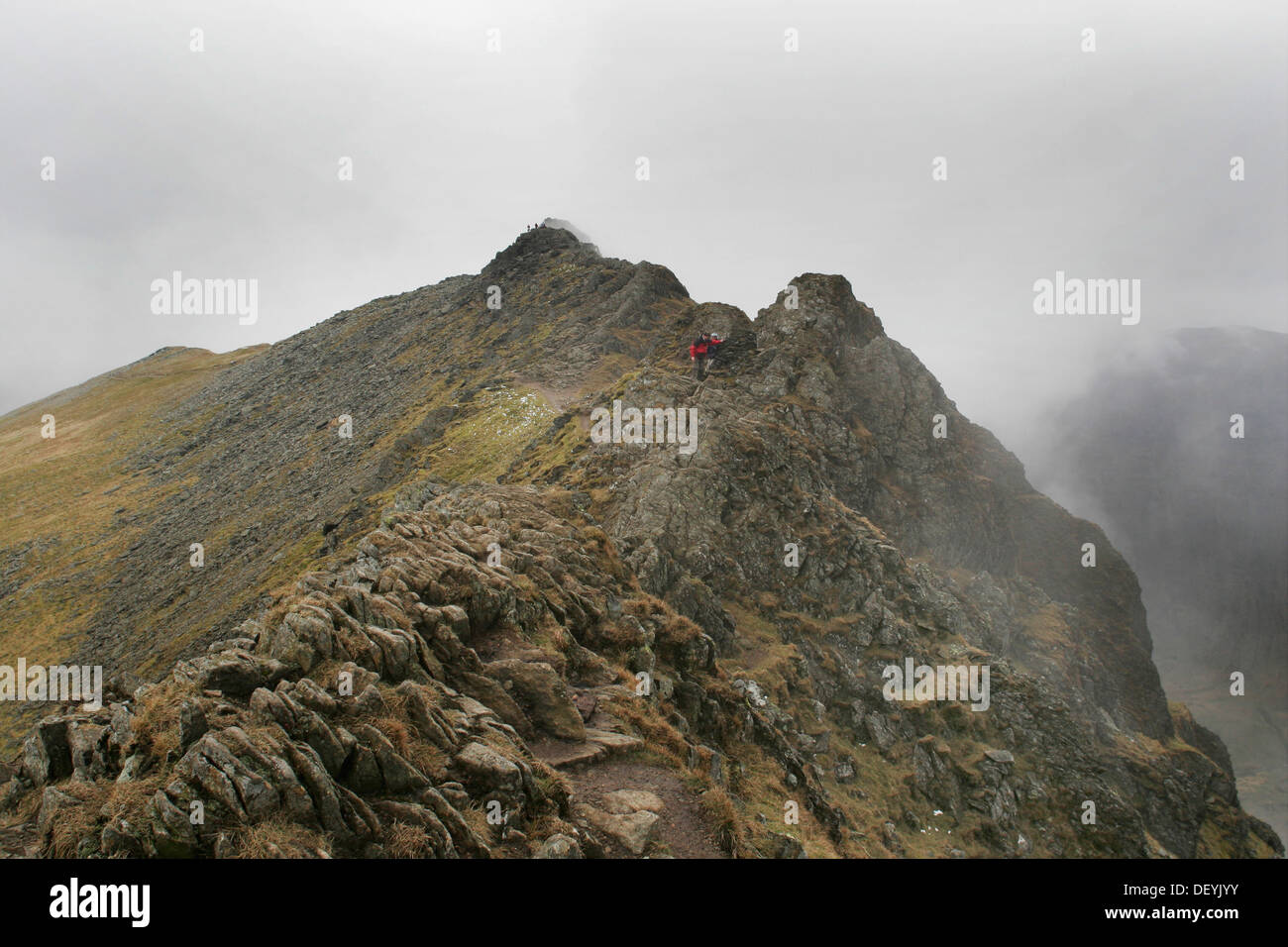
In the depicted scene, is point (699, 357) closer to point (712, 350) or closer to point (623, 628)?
point (712, 350)

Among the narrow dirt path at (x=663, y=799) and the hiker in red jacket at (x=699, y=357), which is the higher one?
the hiker in red jacket at (x=699, y=357)

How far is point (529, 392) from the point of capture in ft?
217

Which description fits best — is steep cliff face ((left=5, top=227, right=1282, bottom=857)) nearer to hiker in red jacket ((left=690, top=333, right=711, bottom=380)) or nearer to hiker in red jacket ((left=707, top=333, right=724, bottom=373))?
hiker in red jacket ((left=707, top=333, right=724, bottom=373))

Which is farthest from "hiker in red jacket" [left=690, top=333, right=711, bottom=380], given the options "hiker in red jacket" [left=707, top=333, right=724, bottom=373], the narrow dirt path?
the narrow dirt path

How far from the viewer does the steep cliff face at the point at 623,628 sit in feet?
36.9

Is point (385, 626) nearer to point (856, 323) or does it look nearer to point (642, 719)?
point (642, 719)

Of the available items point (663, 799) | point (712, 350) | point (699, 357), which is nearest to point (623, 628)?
point (663, 799)

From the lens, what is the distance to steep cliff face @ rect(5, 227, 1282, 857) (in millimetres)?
11258

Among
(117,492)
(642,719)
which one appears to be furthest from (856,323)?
(117,492)

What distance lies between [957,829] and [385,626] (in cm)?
2718

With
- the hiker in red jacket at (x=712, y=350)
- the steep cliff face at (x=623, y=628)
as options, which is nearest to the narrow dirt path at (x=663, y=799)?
the steep cliff face at (x=623, y=628)

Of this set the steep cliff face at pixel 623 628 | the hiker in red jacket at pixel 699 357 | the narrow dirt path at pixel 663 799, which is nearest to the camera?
the steep cliff face at pixel 623 628

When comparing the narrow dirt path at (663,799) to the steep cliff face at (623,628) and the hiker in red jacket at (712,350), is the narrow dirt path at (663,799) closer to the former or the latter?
the steep cliff face at (623,628)

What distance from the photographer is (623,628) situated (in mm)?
22562
